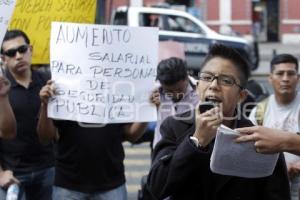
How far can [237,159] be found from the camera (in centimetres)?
233

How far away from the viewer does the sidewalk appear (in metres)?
21.1

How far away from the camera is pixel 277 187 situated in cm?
246

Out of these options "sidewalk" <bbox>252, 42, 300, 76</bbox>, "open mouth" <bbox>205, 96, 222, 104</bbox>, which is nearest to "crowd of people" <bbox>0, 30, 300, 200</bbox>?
"open mouth" <bbox>205, 96, 222, 104</bbox>

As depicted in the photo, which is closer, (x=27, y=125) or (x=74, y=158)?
(x=74, y=158)

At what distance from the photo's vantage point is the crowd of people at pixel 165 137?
2395 mm

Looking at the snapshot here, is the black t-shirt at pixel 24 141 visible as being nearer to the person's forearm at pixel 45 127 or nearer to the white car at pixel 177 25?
the person's forearm at pixel 45 127

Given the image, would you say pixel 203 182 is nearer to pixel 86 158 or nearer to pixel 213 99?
pixel 213 99

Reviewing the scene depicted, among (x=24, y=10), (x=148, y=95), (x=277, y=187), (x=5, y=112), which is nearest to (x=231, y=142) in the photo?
(x=277, y=187)

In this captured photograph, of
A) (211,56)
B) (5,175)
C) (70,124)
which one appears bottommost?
(5,175)

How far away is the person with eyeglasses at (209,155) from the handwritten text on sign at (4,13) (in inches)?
51.1

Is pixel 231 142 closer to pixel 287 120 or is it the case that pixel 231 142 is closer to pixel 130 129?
pixel 130 129

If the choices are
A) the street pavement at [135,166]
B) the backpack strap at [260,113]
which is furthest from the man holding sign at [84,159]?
the street pavement at [135,166]

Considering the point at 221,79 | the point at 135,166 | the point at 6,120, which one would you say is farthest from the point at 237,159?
the point at 135,166

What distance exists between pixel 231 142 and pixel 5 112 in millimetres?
1700
